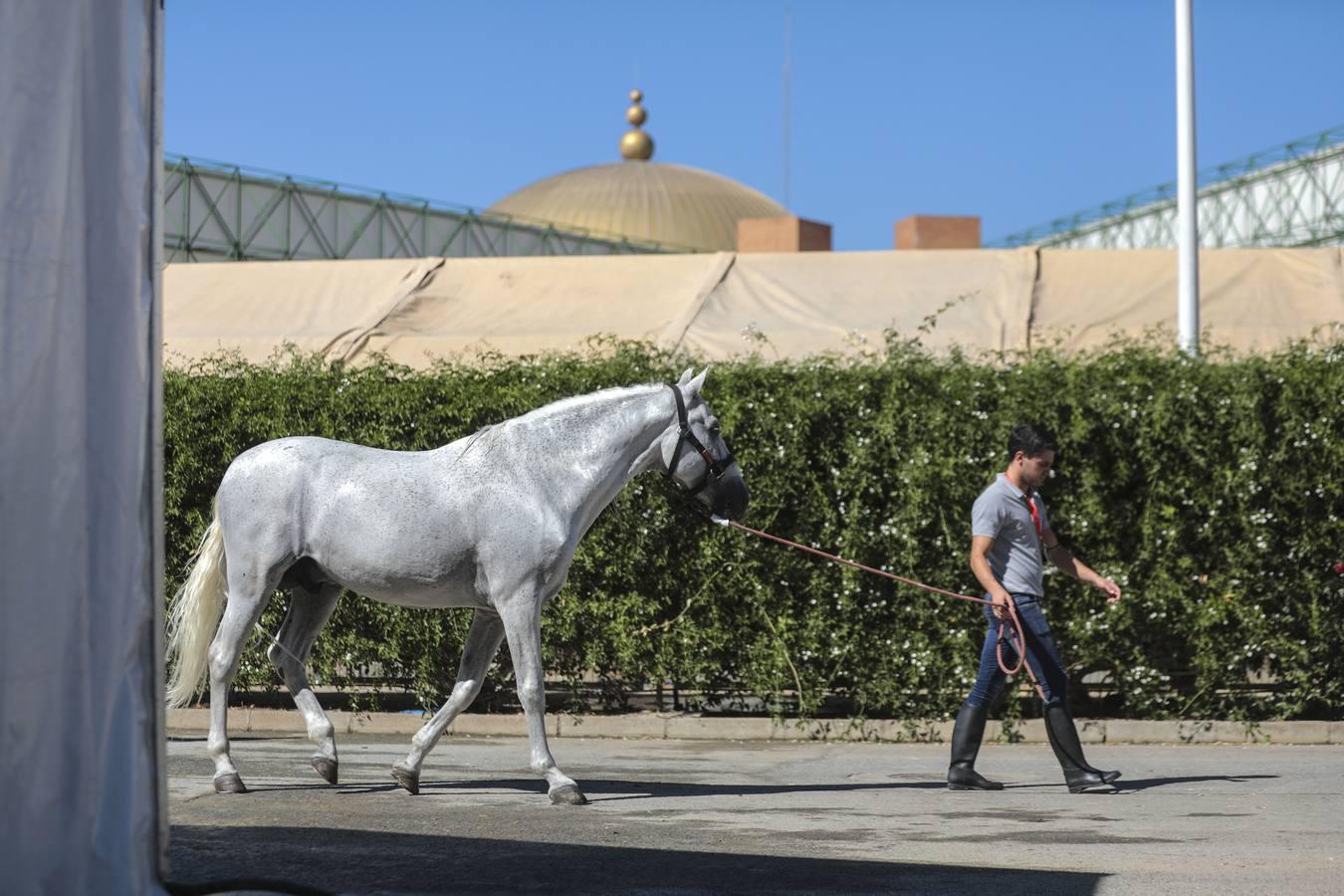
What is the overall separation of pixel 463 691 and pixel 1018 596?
307 centimetres

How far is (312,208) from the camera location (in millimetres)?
28453

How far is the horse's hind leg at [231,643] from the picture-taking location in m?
8.68

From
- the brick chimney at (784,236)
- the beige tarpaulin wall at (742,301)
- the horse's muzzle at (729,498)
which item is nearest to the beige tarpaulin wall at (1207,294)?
the beige tarpaulin wall at (742,301)

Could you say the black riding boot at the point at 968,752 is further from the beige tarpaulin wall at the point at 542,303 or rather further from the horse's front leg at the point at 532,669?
the beige tarpaulin wall at the point at 542,303

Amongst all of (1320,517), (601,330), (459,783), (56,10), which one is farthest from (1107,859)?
(601,330)

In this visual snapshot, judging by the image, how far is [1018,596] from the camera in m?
9.18

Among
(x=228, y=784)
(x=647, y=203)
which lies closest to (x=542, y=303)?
(x=228, y=784)

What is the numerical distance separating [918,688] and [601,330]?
6.83 m

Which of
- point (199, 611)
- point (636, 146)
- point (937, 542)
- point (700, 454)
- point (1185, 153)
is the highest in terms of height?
point (636, 146)

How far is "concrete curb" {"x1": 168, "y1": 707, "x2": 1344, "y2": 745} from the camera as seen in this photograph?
11945 millimetres

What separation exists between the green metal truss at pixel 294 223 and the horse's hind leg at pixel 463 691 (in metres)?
17.1

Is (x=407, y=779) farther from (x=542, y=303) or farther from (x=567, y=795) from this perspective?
(x=542, y=303)

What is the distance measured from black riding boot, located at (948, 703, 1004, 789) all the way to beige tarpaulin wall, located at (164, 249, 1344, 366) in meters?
7.77

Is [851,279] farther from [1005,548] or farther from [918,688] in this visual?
[1005,548]
